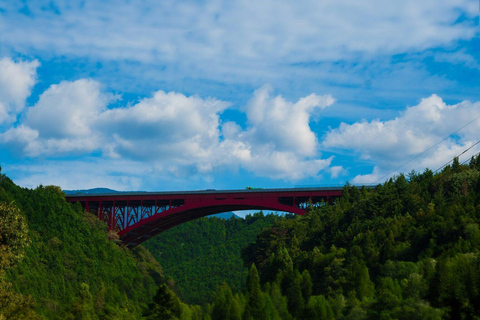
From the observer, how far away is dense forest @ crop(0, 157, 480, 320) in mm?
47156

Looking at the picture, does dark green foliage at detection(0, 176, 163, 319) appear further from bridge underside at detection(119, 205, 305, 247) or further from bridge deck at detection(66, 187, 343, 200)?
bridge deck at detection(66, 187, 343, 200)

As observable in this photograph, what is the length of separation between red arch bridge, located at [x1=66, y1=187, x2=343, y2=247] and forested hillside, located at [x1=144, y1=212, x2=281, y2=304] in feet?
112

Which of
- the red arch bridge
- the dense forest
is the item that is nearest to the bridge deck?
the red arch bridge

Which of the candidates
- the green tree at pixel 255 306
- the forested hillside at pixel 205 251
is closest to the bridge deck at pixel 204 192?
the green tree at pixel 255 306

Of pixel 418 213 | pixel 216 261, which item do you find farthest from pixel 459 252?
pixel 216 261

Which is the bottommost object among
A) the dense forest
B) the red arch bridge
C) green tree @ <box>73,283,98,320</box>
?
green tree @ <box>73,283,98,320</box>

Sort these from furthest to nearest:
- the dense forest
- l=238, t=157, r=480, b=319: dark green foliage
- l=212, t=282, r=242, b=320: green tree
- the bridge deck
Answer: the bridge deck → l=212, t=282, r=242, b=320: green tree → the dense forest → l=238, t=157, r=480, b=319: dark green foliage

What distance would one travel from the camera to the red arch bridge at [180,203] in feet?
270

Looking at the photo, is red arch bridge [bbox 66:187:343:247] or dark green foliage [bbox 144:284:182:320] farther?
red arch bridge [bbox 66:187:343:247]

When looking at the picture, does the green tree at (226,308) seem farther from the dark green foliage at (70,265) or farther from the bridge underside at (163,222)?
the bridge underside at (163,222)

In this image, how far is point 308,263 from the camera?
6544 cm

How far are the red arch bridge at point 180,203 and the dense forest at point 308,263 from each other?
2282 mm

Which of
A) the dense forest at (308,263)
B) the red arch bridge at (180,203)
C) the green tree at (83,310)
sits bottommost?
the green tree at (83,310)

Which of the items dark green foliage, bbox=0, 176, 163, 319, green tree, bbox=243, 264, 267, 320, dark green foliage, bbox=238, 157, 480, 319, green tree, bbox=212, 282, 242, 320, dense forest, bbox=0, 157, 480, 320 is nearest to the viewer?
dark green foliage, bbox=238, 157, 480, 319
